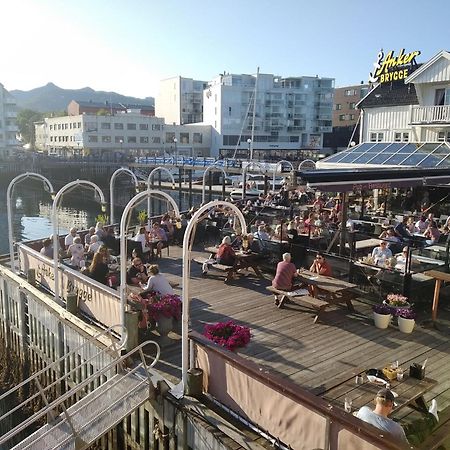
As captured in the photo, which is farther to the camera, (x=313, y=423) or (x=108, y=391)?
(x=108, y=391)

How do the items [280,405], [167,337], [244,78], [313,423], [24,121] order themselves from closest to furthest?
1. [313,423]
2. [280,405]
3. [167,337]
4. [244,78]
5. [24,121]

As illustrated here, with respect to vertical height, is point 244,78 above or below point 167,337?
above

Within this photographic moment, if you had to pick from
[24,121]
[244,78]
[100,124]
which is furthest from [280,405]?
[24,121]

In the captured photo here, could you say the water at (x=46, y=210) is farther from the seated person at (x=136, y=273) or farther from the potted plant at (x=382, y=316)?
the potted plant at (x=382, y=316)

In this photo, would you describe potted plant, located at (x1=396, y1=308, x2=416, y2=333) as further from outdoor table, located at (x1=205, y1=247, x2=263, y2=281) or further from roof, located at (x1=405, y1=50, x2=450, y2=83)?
roof, located at (x1=405, y1=50, x2=450, y2=83)

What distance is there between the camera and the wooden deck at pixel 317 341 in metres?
8.28

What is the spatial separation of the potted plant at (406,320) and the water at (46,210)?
30.7 m

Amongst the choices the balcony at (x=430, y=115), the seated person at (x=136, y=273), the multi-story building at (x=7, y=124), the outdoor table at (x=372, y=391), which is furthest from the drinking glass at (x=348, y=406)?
A: the multi-story building at (x=7, y=124)

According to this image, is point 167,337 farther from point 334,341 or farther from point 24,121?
point 24,121

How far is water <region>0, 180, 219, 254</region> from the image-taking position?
41.0 meters

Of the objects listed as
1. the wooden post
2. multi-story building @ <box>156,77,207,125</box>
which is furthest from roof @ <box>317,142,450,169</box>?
multi-story building @ <box>156,77,207,125</box>

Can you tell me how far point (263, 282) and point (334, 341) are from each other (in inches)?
158

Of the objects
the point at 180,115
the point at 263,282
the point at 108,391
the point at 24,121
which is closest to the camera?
the point at 108,391

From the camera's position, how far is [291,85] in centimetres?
10131
